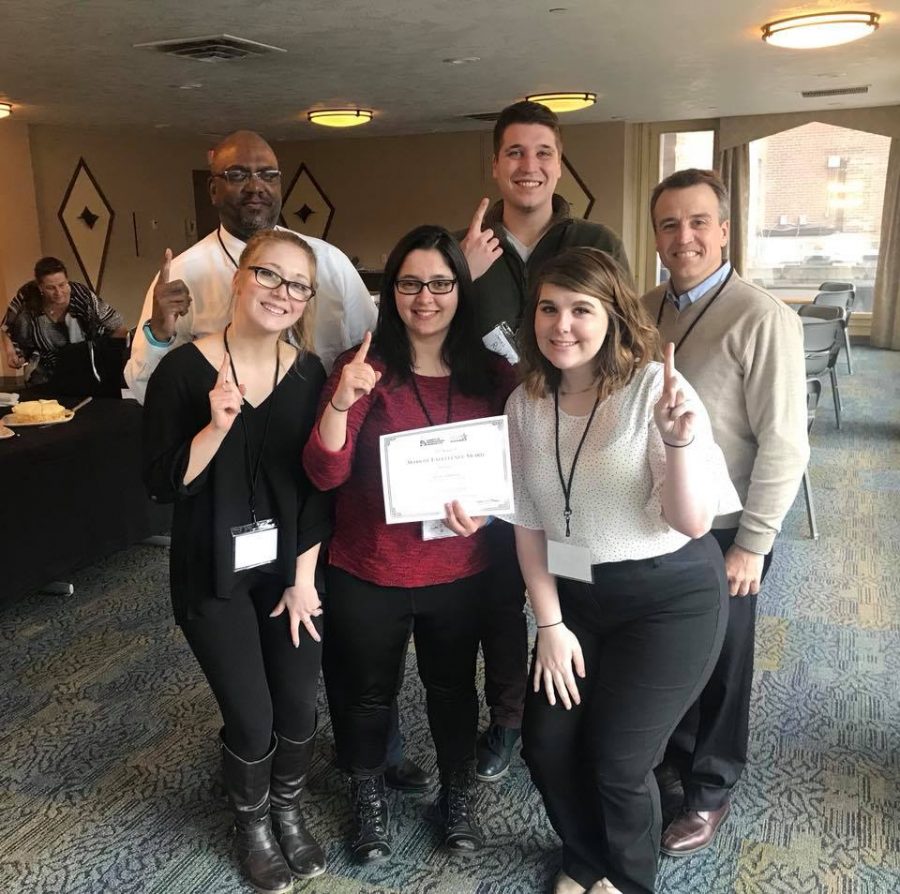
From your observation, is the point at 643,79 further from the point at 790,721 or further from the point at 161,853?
the point at 161,853

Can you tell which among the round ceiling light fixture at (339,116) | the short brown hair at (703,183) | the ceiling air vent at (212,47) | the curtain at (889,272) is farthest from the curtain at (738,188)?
the short brown hair at (703,183)

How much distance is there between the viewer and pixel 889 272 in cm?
1127

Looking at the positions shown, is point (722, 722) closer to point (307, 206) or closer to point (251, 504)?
point (251, 504)

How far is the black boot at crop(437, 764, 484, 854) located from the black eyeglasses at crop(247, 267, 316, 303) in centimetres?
124

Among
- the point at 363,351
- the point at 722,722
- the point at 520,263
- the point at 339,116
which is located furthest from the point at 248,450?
the point at 339,116

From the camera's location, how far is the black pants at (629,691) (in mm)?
1728

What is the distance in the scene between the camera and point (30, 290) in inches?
227

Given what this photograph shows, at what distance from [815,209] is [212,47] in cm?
931

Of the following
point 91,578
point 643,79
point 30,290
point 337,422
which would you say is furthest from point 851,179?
point 337,422

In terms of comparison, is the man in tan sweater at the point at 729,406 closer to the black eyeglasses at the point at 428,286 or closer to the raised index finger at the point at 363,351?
the black eyeglasses at the point at 428,286

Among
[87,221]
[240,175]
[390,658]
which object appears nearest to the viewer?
[390,658]

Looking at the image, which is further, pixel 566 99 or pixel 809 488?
pixel 566 99

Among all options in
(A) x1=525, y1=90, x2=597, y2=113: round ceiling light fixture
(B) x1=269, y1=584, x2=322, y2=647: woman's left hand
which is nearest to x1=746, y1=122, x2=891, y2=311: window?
(A) x1=525, y1=90, x2=597, y2=113: round ceiling light fixture

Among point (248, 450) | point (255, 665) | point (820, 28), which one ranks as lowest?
point (255, 665)
